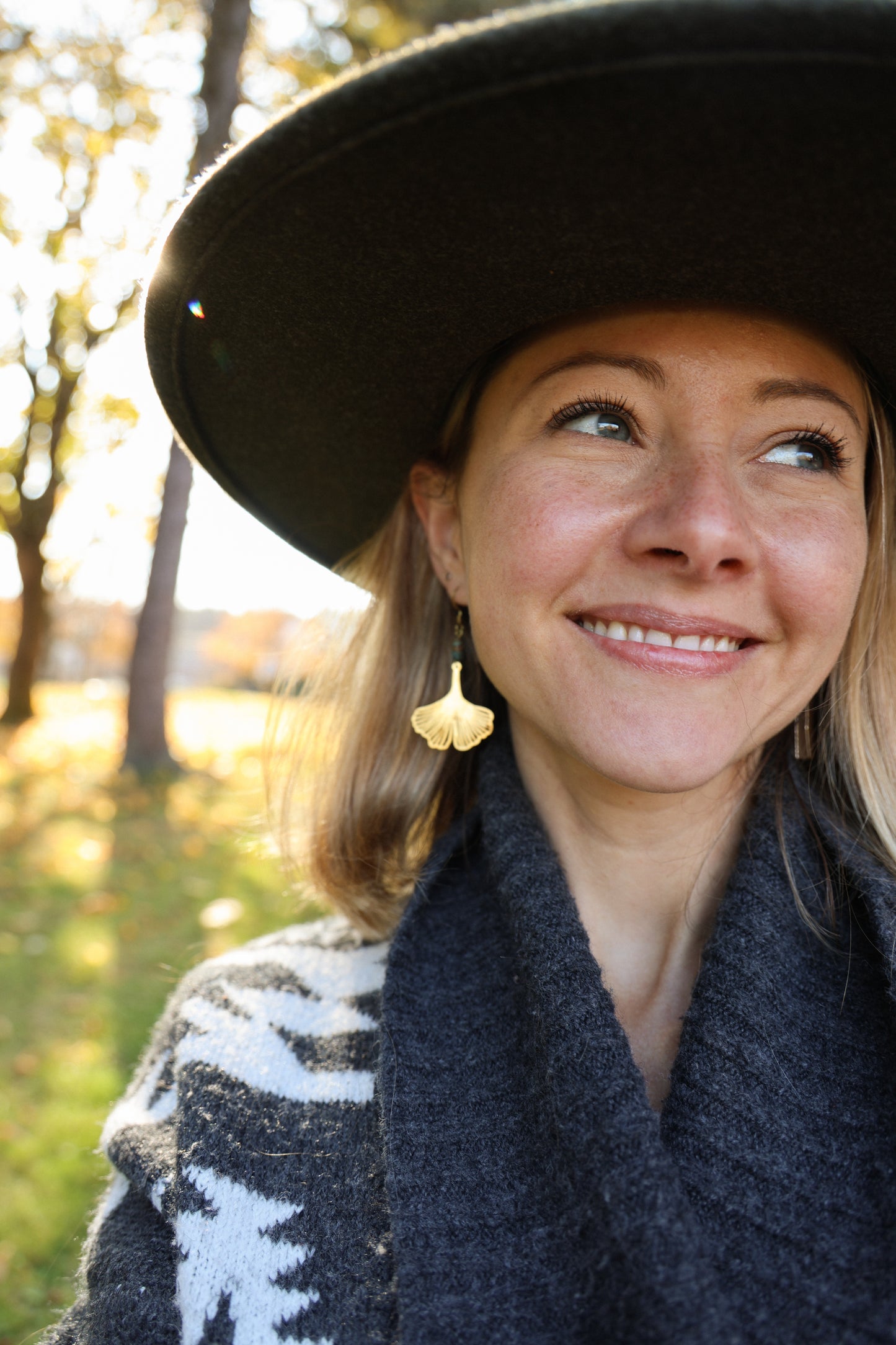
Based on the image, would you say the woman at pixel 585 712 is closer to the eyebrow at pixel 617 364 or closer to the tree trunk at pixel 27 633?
the eyebrow at pixel 617 364

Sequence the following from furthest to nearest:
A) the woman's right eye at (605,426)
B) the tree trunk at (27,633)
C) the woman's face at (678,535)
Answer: the tree trunk at (27,633) → the woman's right eye at (605,426) → the woman's face at (678,535)

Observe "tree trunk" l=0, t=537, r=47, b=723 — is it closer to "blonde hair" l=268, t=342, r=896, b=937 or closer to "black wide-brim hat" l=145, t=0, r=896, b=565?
"blonde hair" l=268, t=342, r=896, b=937

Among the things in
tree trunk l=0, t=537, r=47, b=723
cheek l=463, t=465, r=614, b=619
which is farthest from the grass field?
tree trunk l=0, t=537, r=47, b=723

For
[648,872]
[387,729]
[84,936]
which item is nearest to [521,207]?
[648,872]

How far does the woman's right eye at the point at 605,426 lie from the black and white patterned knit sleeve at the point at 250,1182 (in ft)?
4.01

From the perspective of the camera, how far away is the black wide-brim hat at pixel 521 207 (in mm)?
995

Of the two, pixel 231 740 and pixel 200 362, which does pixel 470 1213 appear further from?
pixel 231 740

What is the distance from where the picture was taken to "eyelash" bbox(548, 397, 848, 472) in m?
1.68

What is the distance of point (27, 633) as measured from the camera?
50.9 ft

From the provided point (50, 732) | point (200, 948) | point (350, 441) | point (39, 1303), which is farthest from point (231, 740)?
point (350, 441)

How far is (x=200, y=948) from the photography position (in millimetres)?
5266

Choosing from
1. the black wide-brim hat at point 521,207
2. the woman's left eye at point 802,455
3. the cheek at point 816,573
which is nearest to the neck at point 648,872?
the cheek at point 816,573

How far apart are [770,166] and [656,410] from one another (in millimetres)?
508

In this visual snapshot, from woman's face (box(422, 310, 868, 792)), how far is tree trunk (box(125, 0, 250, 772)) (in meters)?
7.08
